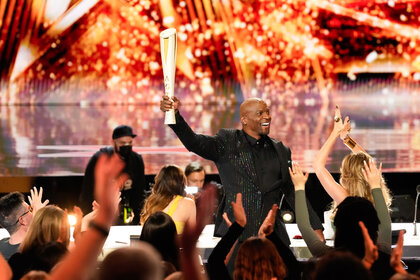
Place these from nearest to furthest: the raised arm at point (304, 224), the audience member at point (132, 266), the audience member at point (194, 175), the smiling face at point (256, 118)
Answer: the audience member at point (132, 266) < the raised arm at point (304, 224) < the smiling face at point (256, 118) < the audience member at point (194, 175)

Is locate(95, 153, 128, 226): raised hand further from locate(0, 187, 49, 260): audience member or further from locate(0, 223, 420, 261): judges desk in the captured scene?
locate(0, 223, 420, 261): judges desk

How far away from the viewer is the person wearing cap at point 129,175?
22.0ft

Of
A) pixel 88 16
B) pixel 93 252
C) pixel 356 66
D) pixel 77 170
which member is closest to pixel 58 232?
pixel 93 252

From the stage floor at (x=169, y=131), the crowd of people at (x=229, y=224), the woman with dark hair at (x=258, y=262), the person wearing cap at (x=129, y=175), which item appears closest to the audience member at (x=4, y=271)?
the crowd of people at (x=229, y=224)

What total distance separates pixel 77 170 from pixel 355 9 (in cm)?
343

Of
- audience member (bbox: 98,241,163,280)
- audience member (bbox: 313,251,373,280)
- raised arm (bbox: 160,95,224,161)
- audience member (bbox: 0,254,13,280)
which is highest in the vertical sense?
raised arm (bbox: 160,95,224,161)

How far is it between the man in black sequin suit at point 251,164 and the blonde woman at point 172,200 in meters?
0.25

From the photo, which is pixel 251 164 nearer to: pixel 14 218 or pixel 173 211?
pixel 173 211

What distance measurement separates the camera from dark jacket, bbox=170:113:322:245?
13.7 feet

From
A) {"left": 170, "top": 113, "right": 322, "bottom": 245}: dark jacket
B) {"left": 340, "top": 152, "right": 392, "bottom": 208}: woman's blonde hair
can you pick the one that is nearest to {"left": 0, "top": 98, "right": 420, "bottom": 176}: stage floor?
{"left": 170, "top": 113, "right": 322, "bottom": 245}: dark jacket

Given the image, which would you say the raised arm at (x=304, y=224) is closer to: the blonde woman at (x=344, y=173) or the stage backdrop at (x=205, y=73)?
the blonde woman at (x=344, y=173)

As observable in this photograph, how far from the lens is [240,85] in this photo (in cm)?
855

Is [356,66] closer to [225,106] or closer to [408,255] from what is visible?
[225,106]

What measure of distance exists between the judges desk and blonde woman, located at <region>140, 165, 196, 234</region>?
17 centimetres
